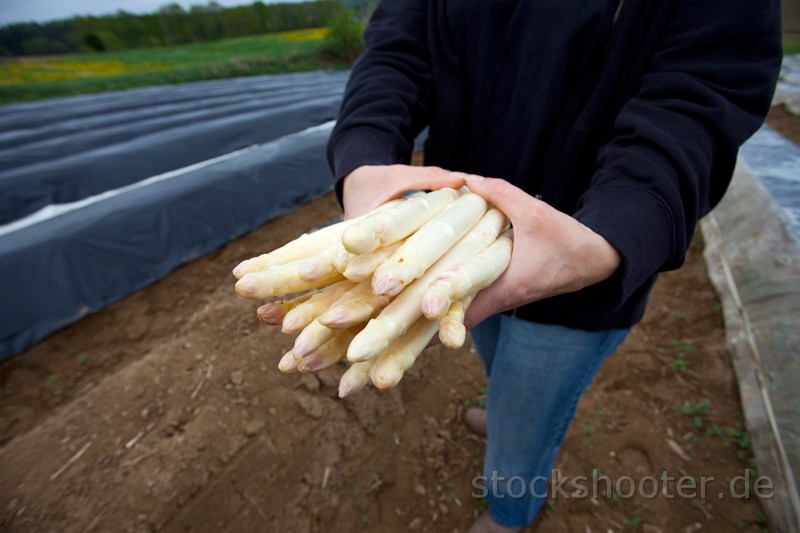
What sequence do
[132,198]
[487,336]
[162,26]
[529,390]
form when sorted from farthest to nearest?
[162,26]
[132,198]
[487,336]
[529,390]

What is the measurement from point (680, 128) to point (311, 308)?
35.9 inches

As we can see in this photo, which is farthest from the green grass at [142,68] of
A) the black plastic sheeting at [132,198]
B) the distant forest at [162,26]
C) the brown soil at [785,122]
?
the brown soil at [785,122]

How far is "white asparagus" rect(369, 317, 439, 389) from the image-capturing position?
2.50 ft

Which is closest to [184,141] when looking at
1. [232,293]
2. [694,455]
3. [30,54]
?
[232,293]

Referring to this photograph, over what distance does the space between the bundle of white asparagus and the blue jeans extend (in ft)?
1.86

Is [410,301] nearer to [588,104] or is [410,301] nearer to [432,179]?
[432,179]

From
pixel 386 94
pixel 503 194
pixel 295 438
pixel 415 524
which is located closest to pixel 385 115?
pixel 386 94

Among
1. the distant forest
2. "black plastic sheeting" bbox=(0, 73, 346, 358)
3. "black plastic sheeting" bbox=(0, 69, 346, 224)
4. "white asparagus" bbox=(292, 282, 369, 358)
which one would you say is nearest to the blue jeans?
"white asparagus" bbox=(292, 282, 369, 358)

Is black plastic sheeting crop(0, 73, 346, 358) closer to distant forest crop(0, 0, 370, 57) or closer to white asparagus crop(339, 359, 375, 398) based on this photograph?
white asparagus crop(339, 359, 375, 398)

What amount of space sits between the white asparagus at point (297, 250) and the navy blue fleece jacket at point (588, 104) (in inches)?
9.8

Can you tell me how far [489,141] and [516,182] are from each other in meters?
0.16

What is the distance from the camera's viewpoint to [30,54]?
66.8ft

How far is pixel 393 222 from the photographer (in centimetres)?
81

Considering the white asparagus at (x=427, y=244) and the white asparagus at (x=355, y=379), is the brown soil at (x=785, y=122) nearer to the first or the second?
the white asparagus at (x=427, y=244)
